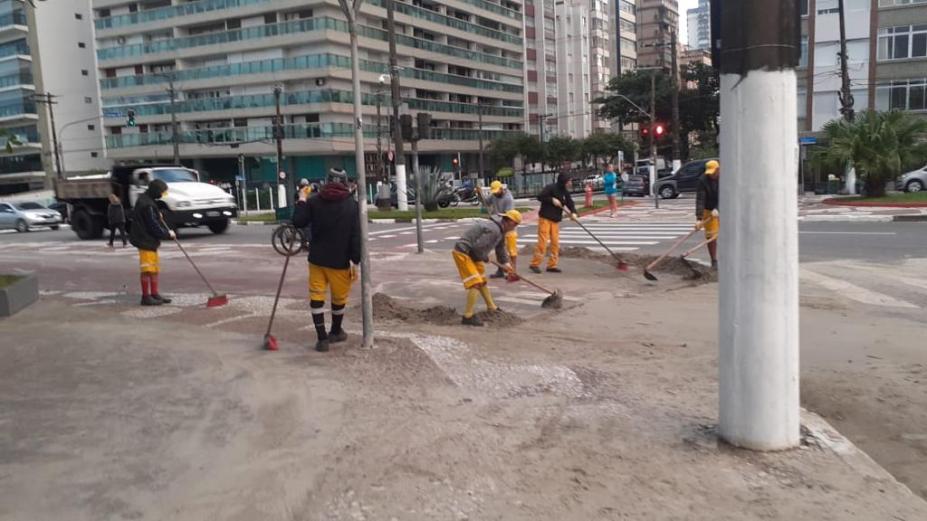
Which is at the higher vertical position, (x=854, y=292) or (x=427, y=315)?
(x=427, y=315)

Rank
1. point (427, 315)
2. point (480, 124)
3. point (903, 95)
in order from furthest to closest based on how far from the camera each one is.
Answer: point (480, 124) < point (903, 95) < point (427, 315)

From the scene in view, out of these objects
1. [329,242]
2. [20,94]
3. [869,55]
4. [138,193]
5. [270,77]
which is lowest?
[329,242]

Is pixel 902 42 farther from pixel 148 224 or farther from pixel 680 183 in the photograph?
pixel 148 224

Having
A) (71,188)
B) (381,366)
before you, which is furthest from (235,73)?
(381,366)

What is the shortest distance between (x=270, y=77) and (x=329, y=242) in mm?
50164

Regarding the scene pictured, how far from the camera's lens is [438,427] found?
15.8ft

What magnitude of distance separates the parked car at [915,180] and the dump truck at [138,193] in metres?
28.5

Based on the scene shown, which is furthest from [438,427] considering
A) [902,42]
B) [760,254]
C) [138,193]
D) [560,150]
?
[560,150]

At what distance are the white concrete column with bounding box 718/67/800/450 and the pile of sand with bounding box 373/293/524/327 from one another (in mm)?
4073

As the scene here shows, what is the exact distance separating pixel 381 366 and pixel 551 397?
1661 millimetres

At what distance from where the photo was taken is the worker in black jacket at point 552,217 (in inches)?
471

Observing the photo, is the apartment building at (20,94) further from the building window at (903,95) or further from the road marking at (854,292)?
the road marking at (854,292)

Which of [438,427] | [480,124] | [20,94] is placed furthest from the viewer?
[20,94]

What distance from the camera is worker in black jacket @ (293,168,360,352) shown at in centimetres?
679
